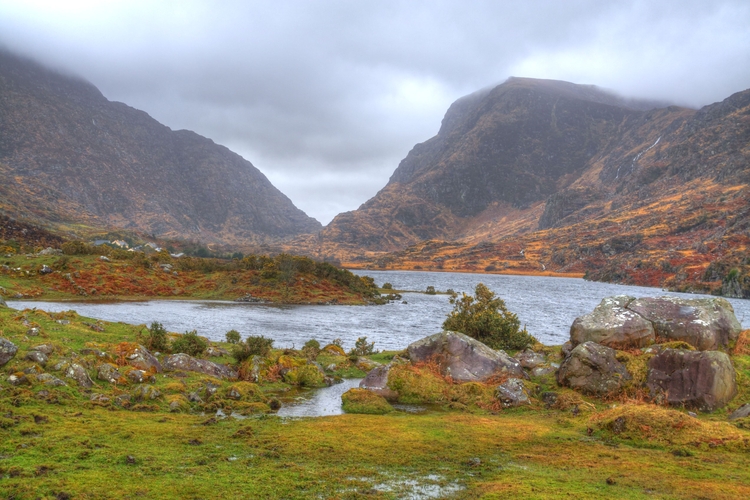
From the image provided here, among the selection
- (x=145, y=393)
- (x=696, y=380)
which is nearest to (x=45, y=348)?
(x=145, y=393)

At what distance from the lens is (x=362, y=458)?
1226 cm

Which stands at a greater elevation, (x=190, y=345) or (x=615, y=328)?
(x=615, y=328)

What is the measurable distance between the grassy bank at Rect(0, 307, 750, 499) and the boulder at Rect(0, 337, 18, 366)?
0.19m

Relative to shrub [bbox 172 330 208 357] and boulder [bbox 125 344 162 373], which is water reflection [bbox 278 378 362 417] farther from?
shrub [bbox 172 330 208 357]

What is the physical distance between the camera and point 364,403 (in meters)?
19.0

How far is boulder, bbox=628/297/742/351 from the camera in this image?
65.1 ft

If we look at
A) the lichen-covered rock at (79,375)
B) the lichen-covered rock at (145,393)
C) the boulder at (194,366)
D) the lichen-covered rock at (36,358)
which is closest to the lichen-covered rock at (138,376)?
the lichen-covered rock at (145,393)

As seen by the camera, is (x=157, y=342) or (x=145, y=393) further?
(x=157, y=342)

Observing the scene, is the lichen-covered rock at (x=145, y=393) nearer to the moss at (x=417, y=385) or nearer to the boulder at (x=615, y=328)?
the moss at (x=417, y=385)

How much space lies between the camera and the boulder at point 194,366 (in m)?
21.8

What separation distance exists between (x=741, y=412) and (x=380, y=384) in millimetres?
13777

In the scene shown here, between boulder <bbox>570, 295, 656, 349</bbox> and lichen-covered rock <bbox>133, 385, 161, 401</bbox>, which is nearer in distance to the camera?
lichen-covered rock <bbox>133, 385, 161, 401</bbox>

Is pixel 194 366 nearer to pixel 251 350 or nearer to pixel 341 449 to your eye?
pixel 251 350

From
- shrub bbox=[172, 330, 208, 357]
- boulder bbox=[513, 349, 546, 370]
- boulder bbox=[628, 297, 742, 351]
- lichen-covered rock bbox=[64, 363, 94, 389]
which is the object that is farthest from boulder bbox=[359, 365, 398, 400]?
boulder bbox=[628, 297, 742, 351]
